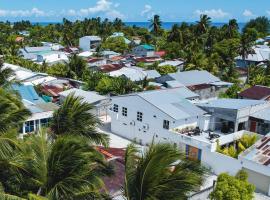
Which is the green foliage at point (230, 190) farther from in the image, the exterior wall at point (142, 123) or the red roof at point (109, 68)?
the red roof at point (109, 68)

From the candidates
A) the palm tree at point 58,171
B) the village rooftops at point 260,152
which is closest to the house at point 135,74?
the village rooftops at point 260,152

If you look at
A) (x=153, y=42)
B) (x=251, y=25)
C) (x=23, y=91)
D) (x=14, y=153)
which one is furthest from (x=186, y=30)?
(x=14, y=153)

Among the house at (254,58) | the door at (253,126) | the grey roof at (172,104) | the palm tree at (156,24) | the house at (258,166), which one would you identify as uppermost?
the palm tree at (156,24)

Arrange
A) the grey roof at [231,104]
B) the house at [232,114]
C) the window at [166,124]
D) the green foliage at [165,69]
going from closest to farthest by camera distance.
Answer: the window at [166,124] → the house at [232,114] → the grey roof at [231,104] → the green foliage at [165,69]

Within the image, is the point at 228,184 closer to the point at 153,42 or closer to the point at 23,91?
the point at 23,91

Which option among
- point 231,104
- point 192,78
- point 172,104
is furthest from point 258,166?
point 192,78

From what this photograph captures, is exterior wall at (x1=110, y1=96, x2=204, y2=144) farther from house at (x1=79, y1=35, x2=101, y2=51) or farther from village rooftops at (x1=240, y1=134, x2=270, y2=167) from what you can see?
house at (x1=79, y1=35, x2=101, y2=51)
